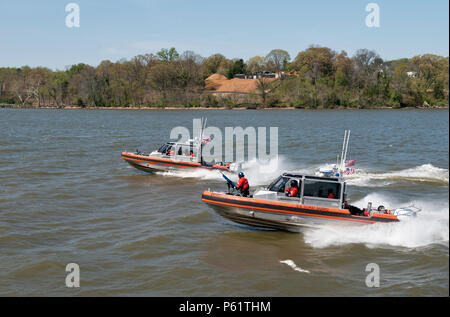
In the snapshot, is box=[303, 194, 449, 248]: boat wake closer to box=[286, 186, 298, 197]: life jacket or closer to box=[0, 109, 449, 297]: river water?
box=[0, 109, 449, 297]: river water

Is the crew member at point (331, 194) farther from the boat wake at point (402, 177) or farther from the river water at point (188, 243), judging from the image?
the boat wake at point (402, 177)

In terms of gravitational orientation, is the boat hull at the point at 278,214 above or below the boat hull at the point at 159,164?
below

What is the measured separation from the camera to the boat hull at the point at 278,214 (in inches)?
592

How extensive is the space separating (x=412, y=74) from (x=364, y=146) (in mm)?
89288

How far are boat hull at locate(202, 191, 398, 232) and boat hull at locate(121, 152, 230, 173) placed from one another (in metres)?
10.2

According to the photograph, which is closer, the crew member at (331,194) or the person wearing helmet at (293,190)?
the crew member at (331,194)

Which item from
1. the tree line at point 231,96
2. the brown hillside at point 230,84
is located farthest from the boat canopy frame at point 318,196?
the brown hillside at point 230,84

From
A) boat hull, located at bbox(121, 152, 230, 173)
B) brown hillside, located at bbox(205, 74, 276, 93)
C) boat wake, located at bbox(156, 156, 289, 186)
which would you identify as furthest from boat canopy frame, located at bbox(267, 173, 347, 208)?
brown hillside, located at bbox(205, 74, 276, 93)

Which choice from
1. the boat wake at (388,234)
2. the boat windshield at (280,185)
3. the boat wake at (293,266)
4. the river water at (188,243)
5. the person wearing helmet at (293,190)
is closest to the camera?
the river water at (188,243)

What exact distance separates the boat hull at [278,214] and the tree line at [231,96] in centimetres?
10329

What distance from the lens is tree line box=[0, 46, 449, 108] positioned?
12162 cm

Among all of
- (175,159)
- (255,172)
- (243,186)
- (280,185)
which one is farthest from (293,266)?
(255,172)
